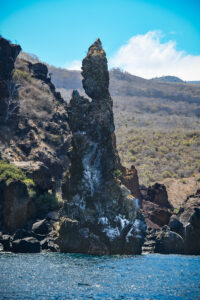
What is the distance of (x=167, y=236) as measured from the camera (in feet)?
196

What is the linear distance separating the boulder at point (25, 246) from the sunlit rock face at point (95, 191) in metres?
4.22

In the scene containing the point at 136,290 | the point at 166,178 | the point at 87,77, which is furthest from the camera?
the point at 166,178

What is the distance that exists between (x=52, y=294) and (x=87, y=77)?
1743 inches

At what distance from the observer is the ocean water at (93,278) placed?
29.8m

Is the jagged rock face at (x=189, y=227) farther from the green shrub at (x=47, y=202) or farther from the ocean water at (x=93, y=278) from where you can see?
the green shrub at (x=47, y=202)

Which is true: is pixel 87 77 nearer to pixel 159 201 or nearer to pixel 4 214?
pixel 4 214

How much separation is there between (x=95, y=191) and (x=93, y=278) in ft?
83.1

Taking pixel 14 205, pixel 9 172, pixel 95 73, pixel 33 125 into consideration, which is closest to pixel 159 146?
pixel 33 125

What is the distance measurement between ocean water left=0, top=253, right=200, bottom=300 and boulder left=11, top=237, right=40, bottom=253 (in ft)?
8.08

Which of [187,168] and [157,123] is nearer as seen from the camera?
[187,168]

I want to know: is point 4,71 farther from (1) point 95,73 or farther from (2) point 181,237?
(2) point 181,237

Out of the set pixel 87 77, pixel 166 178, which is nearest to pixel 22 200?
pixel 87 77

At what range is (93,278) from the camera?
3569 centimetres

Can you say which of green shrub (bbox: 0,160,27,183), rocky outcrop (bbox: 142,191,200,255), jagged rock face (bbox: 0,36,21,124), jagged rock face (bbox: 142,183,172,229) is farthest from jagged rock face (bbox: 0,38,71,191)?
rocky outcrop (bbox: 142,191,200,255)
